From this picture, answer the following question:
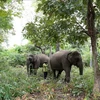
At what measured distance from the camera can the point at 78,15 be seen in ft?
20.6

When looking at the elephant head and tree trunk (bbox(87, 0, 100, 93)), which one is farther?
the elephant head

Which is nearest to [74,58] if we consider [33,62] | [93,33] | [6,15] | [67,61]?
[67,61]

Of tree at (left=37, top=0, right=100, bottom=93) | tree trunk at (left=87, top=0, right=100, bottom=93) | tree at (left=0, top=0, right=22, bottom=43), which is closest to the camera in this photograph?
tree at (left=0, top=0, right=22, bottom=43)

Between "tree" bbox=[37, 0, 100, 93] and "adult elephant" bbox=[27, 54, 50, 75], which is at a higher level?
"tree" bbox=[37, 0, 100, 93]

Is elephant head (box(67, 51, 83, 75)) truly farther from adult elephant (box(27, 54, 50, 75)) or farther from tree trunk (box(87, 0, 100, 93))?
adult elephant (box(27, 54, 50, 75))

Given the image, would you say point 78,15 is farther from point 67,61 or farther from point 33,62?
point 33,62

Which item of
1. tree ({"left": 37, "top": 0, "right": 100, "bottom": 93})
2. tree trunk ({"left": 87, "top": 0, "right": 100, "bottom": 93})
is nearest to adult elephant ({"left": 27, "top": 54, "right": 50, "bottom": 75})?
tree ({"left": 37, "top": 0, "right": 100, "bottom": 93})

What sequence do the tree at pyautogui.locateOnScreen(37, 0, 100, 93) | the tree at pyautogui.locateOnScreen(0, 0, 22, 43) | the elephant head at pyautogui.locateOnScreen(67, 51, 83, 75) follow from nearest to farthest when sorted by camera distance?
the tree at pyautogui.locateOnScreen(0, 0, 22, 43)
the tree at pyautogui.locateOnScreen(37, 0, 100, 93)
the elephant head at pyautogui.locateOnScreen(67, 51, 83, 75)

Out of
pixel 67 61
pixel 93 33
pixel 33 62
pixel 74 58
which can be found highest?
pixel 93 33

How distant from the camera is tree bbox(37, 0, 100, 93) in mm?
5594

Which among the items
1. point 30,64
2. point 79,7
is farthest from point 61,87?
point 30,64

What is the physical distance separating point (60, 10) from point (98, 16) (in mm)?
1418

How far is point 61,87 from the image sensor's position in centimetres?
766

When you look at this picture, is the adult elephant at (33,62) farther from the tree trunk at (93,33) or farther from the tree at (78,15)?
the tree trunk at (93,33)
